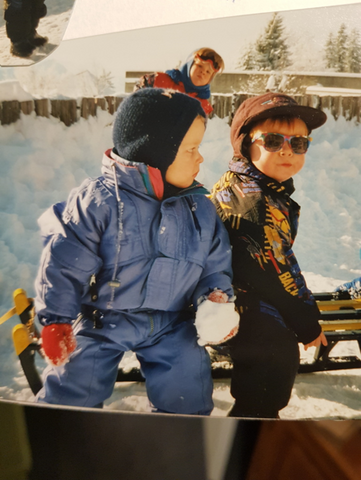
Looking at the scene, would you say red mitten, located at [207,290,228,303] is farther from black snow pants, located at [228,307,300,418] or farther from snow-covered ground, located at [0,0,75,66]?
snow-covered ground, located at [0,0,75,66]

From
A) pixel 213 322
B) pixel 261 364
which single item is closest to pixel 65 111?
pixel 213 322

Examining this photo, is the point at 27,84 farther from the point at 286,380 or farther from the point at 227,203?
the point at 286,380

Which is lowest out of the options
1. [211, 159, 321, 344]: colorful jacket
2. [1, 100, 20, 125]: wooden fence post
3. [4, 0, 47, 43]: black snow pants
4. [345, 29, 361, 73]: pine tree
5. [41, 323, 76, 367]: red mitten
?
[41, 323, 76, 367]: red mitten

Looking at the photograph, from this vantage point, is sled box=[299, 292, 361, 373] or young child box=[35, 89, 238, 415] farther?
sled box=[299, 292, 361, 373]

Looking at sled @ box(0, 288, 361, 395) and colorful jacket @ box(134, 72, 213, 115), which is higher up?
colorful jacket @ box(134, 72, 213, 115)

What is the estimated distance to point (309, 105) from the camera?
791 millimetres

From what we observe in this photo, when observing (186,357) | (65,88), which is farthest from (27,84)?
(186,357)

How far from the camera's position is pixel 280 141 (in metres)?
0.80

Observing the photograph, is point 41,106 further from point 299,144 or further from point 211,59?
point 299,144

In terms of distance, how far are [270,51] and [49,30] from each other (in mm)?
423

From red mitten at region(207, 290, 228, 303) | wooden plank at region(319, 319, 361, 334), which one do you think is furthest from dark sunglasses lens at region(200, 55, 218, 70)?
wooden plank at region(319, 319, 361, 334)

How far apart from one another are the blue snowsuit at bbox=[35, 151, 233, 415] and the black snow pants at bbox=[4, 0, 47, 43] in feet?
1.00

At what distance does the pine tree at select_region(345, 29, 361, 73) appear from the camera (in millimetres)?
794

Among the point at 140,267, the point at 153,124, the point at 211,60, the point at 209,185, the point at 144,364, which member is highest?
the point at 211,60
